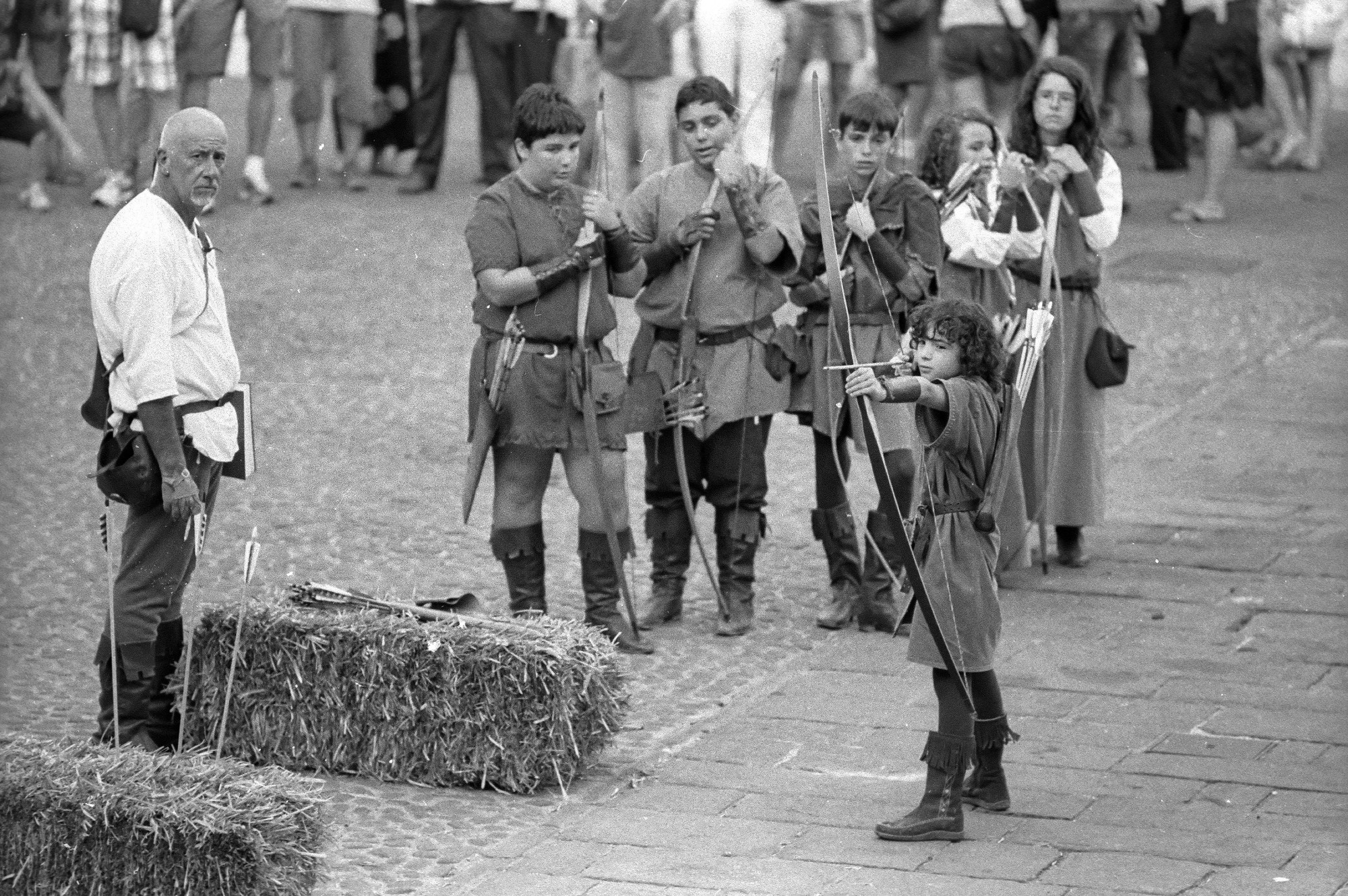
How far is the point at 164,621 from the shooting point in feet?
17.8

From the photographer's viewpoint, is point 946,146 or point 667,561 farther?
point 946,146

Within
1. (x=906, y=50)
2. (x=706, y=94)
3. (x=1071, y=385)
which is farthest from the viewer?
(x=906, y=50)

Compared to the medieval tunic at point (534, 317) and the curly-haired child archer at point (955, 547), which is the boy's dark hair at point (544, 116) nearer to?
the medieval tunic at point (534, 317)

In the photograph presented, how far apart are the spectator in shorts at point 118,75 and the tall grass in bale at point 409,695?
7.63 metres

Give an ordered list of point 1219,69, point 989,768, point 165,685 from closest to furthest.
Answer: point 989,768
point 165,685
point 1219,69

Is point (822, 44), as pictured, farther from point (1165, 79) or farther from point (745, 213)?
point (745, 213)

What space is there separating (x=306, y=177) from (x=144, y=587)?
29.3 feet

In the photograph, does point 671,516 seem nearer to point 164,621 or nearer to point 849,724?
point 849,724

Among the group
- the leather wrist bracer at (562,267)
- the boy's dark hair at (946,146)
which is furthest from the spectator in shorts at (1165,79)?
the leather wrist bracer at (562,267)

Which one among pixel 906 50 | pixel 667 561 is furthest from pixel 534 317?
pixel 906 50

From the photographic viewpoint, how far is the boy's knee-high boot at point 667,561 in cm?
676

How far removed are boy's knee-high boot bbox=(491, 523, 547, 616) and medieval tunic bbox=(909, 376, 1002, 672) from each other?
1610 millimetres

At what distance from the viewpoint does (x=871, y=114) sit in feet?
20.9

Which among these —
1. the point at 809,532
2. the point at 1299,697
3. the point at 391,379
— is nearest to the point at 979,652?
the point at 1299,697
